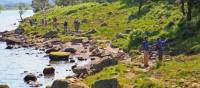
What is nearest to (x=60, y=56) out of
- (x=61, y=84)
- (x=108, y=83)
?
(x=61, y=84)

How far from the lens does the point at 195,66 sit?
45156 millimetres

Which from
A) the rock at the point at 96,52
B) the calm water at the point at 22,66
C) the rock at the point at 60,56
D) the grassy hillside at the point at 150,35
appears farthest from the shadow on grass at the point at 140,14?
the rock at the point at 60,56

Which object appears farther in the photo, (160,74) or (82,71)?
(82,71)

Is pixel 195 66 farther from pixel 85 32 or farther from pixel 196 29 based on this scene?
pixel 85 32

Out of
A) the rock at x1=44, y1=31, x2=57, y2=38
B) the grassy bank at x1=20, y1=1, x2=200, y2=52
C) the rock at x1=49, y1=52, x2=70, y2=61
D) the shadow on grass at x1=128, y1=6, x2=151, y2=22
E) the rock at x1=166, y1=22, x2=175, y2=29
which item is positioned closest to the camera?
the grassy bank at x1=20, y1=1, x2=200, y2=52

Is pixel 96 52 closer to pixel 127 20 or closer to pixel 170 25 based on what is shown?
pixel 170 25

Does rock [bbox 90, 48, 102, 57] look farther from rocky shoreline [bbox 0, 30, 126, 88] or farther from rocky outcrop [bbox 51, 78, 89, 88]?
rocky outcrop [bbox 51, 78, 89, 88]

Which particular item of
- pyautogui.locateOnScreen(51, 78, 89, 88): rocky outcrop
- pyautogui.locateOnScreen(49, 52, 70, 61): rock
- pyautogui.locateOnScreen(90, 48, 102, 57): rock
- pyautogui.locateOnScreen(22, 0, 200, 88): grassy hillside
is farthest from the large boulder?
pyautogui.locateOnScreen(49, 52, 70, 61): rock

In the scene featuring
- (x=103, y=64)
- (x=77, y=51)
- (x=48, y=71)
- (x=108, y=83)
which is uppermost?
(x=108, y=83)

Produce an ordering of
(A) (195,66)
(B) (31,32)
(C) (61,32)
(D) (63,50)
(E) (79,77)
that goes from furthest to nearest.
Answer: (B) (31,32)
(C) (61,32)
(D) (63,50)
(E) (79,77)
(A) (195,66)

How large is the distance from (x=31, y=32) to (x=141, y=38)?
189ft

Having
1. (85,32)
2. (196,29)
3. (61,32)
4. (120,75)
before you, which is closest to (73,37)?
(85,32)

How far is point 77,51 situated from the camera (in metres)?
81.1

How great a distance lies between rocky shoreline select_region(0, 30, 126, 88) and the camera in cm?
5397
